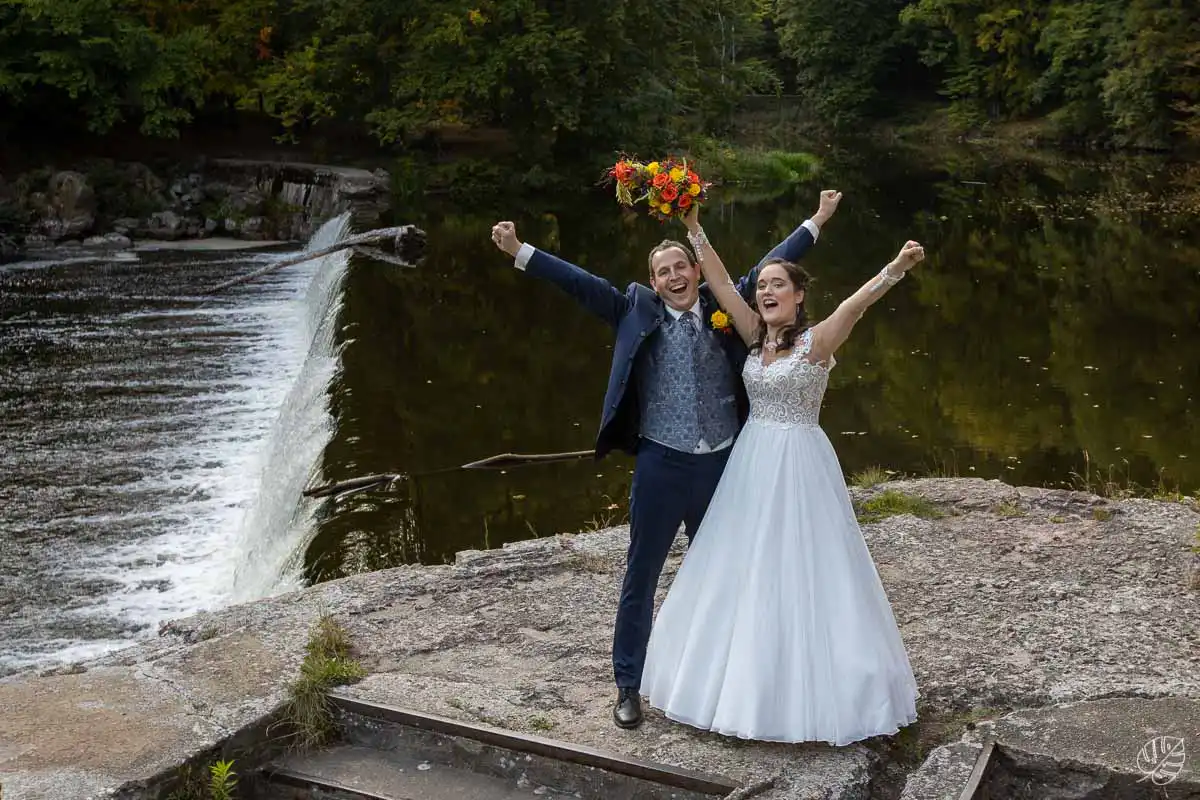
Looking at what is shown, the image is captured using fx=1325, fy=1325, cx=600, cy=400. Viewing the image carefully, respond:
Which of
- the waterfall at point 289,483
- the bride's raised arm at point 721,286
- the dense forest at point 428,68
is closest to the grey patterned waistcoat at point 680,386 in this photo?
the bride's raised arm at point 721,286

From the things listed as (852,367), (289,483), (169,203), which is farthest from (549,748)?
(169,203)

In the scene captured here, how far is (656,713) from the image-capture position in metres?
5.22

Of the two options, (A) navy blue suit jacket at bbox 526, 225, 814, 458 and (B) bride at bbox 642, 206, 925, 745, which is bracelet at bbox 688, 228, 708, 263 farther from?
(A) navy blue suit jacket at bbox 526, 225, 814, 458

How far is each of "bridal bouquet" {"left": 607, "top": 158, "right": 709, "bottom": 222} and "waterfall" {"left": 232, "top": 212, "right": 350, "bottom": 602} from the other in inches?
180

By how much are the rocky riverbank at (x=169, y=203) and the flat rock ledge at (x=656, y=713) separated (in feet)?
58.6

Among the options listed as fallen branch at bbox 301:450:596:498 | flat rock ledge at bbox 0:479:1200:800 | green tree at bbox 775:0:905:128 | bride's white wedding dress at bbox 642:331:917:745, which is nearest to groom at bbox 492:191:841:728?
bride's white wedding dress at bbox 642:331:917:745

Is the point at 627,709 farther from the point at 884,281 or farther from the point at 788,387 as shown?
the point at 884,281

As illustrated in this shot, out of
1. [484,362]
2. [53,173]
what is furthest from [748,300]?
[53,173]

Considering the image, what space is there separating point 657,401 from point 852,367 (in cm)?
1014

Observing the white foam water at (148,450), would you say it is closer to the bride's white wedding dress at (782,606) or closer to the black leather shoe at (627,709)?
the black leather shoe at (627,709)

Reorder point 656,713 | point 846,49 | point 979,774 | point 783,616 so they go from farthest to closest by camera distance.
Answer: point 846,49 < point 656,713 < point 783,616 < point 979,774

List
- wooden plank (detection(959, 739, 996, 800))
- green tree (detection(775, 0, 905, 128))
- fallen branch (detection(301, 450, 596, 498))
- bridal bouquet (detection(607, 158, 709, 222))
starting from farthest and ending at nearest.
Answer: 1. green tree (detection(775, 0, 905, 128))
2. fallen branch (detection(301, 450, 596, 498))
3. bridal bouquet (detection(607, 158, 709, 222))
4. wooden plank (detection(959, 739, 996, 800))

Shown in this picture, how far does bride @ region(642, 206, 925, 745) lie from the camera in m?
4.82

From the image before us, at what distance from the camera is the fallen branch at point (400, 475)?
30.7 ft
